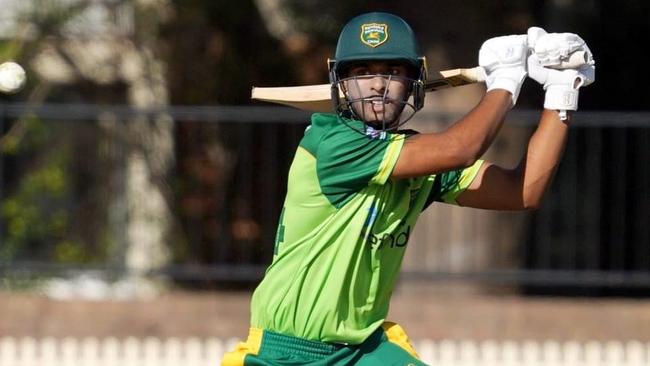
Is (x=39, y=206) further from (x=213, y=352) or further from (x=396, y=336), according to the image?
(x=396, y=336)

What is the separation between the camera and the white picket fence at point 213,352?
33.6 feet

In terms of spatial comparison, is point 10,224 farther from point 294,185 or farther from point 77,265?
point 294,185

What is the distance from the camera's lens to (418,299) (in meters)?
11.1

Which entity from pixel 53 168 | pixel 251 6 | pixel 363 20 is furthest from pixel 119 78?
pixel 363 20

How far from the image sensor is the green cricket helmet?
15.0ft

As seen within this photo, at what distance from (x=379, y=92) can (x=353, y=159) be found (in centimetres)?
20

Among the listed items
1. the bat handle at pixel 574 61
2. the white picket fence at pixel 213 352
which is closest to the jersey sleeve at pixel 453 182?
the bat handle at pixel 574 61

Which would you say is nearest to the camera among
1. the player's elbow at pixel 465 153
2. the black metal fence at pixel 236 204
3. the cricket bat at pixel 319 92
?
the player's elbow at pixel 465 153

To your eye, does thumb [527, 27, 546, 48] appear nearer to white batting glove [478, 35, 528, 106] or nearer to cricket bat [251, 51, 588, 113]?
white batting glove [478, 35, 528, 106]

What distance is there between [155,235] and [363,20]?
22.9 feet

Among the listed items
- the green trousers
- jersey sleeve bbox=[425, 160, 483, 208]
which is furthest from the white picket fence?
the green trousers

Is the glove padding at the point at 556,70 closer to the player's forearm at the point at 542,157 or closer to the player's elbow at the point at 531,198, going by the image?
the player's forearm at the point at 542,157

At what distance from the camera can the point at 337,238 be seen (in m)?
4.57

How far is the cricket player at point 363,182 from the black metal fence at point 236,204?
20.2 ft
